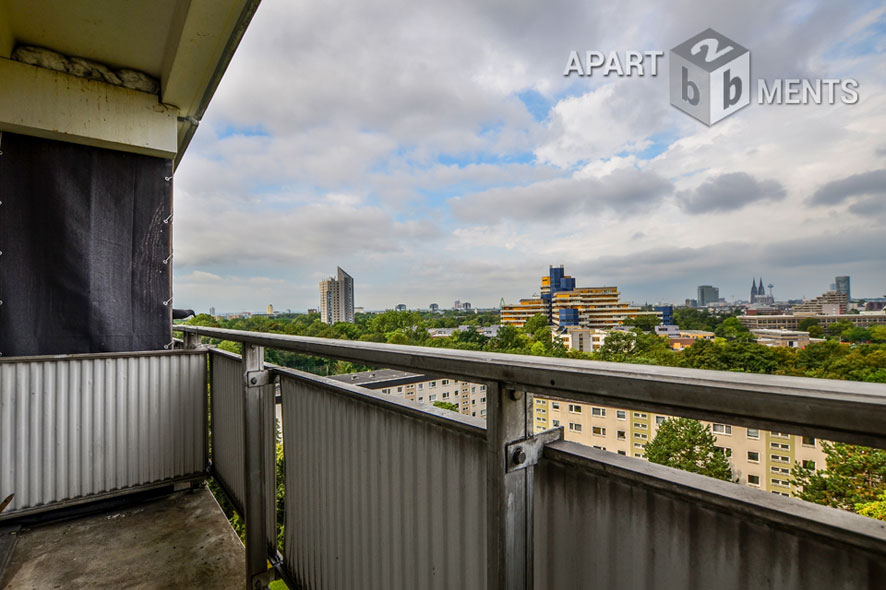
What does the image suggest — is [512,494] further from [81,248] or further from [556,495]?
[81,248]

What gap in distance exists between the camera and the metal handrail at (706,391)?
0.33 m

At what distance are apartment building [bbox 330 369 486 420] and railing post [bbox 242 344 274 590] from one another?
1.33 feet

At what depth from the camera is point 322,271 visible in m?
35.7

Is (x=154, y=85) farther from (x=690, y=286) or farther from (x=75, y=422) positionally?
(x=690, y=286)

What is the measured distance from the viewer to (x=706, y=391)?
0.40 m

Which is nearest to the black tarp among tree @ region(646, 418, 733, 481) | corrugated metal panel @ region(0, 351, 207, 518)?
corrugated metal panel @ region(0, 351, 207, 518)

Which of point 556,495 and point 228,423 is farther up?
point 556,495

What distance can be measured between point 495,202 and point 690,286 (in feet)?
111

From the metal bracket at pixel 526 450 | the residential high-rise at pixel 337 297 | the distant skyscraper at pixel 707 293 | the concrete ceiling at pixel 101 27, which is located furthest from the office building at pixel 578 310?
the residential high-rise at pixel 337 297

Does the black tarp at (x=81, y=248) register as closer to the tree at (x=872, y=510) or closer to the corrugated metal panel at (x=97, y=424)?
the corrugated metal panel at (x=97, y=424)

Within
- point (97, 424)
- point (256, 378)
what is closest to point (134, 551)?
point (97, 424)

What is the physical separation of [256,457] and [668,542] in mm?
1619

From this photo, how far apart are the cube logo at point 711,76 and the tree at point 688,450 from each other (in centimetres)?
792

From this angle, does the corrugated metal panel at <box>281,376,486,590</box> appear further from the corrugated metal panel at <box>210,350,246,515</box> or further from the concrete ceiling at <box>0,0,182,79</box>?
the concrete ceiling at <box>0,0,182,79</box>
